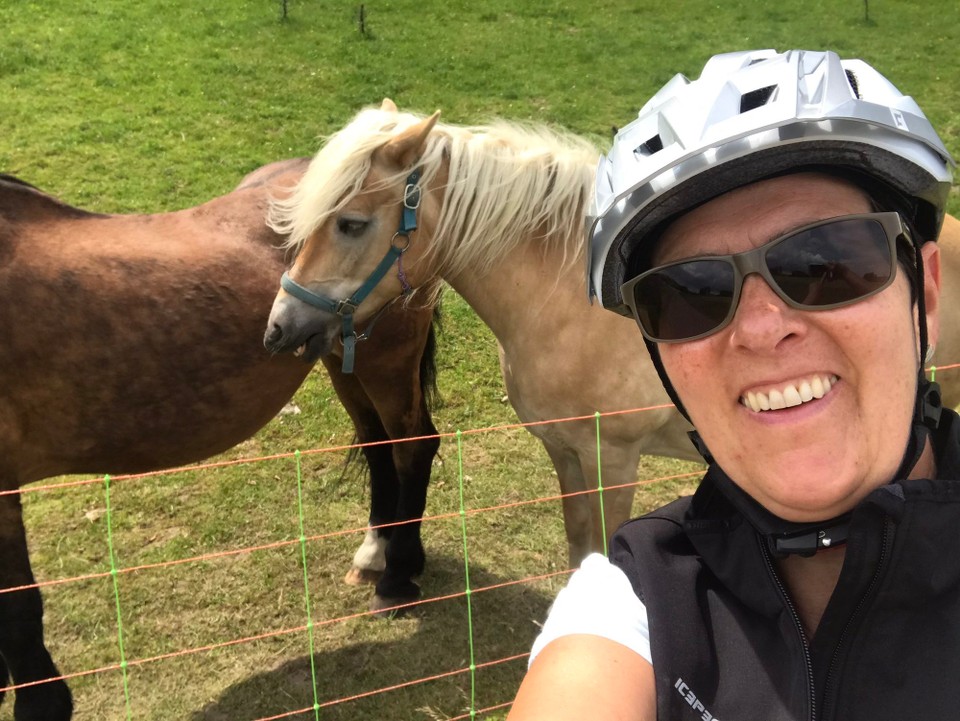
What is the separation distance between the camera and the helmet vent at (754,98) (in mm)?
1116

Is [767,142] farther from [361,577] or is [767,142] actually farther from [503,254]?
[361,577]

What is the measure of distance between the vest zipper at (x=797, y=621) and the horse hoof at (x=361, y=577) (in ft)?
9.29

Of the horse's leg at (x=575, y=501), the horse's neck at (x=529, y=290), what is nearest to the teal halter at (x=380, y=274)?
the horse's neck at (x=529, y=290)

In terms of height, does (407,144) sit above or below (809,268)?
above

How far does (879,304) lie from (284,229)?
2.36 meters

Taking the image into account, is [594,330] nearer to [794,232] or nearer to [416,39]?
[794,232]

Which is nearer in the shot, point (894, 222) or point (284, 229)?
point (894, 222)

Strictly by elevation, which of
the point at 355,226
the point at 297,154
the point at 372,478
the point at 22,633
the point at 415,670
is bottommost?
the point at 415,670

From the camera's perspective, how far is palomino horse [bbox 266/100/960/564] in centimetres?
250

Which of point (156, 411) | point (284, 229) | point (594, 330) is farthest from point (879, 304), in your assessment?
point (156, 411)

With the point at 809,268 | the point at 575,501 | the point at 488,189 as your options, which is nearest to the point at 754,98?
the point at 809,268

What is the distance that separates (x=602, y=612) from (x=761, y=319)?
17.8 inches

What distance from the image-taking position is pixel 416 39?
1066 centimetres

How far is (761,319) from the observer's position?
0.97m
